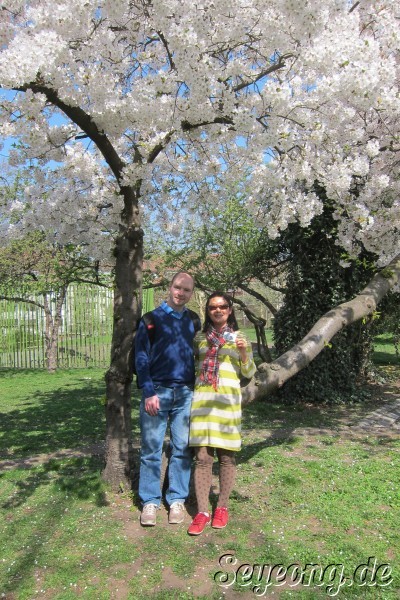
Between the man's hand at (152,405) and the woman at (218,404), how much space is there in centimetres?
28

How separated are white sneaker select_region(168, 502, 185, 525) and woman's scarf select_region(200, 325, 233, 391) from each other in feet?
2.78

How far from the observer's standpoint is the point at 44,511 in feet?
12.6

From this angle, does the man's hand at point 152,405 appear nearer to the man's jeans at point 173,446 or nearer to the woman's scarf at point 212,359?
the man's jeans at point 173,446

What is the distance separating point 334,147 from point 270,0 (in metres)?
1.91

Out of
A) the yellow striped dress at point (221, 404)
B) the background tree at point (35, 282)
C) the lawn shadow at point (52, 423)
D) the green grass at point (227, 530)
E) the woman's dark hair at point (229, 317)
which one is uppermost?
the background tree at point (35, 282)

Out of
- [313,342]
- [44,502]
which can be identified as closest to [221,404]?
[313,342]

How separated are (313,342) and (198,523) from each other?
5.62ft

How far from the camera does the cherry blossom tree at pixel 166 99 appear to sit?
12.0 feet

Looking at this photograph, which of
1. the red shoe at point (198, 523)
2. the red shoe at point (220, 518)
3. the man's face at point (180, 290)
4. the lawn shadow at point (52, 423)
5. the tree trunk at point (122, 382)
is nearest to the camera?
the red shoe at point (198, 523)

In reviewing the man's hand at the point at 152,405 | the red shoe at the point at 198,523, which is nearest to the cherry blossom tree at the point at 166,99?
the man's hand at the point at 152,405

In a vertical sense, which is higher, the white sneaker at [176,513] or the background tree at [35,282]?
the background tree at [35,282]

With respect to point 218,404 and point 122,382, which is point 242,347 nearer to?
point 218,404

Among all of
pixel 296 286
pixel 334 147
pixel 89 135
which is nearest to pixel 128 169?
pixel 89 135

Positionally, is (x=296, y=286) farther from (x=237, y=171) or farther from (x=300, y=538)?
(x=300, y=538)
